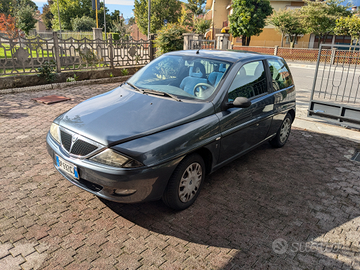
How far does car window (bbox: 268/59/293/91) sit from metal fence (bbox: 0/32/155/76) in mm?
8164

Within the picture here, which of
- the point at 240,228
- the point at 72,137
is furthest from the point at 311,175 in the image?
the point at 72,137

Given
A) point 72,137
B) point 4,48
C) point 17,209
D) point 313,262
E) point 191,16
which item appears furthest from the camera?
point 191,16

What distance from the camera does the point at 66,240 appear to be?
9.57 feet

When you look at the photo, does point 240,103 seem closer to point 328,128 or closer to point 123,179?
point 123,179

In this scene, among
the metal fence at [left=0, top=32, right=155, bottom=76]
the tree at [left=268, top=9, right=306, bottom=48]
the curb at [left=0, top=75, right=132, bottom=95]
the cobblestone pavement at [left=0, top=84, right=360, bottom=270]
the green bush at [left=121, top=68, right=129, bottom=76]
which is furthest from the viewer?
the tree at [left=268, top=9, right=306, bottom=48]

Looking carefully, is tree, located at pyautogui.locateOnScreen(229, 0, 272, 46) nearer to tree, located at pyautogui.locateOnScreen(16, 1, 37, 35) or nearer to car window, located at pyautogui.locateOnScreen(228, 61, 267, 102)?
tree, located at pyautogui.locateOnScreen(16, 1, 37, 35)

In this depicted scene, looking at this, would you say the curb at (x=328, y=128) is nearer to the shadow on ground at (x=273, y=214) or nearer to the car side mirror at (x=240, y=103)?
the shadow on ground at (x=273, y=214)

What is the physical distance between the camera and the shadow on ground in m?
2.92

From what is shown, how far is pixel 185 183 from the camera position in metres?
3.37

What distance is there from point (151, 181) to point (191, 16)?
57365 mm

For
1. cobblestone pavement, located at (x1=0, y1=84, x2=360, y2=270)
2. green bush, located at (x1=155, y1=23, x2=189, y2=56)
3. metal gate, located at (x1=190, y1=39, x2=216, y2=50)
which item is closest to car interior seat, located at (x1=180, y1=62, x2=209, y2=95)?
cobblestone pavement, located at (x1=0, y1=84, x2=360, y2=270)

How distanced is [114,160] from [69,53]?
30.9 ft

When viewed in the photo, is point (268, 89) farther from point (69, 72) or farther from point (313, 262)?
point (69, 72)

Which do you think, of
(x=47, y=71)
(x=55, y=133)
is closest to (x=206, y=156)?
(x=55, y=133)
